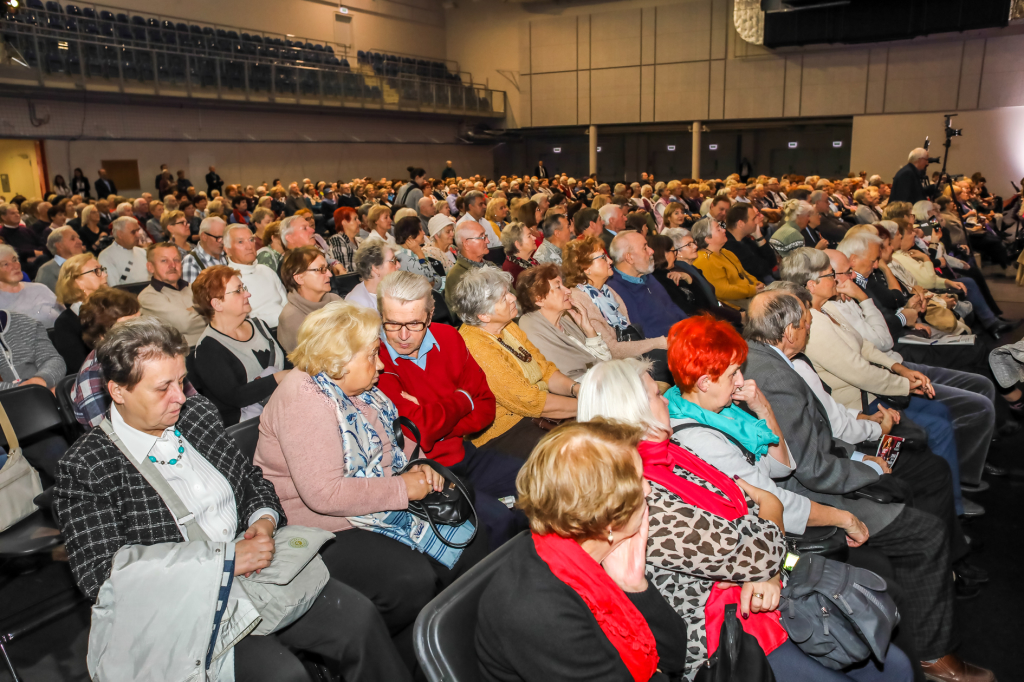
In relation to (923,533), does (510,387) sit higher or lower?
higher

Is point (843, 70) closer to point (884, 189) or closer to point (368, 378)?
point (884, 189)

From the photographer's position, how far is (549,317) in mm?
3527

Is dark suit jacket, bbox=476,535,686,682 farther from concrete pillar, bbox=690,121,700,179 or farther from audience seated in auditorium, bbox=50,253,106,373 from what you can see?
concrete pillar, bbox=690,121,700,179

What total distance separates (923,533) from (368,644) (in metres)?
1.88

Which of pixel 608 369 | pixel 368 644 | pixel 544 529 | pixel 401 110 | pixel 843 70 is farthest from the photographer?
pixel 401 110

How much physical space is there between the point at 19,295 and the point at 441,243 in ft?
11.7

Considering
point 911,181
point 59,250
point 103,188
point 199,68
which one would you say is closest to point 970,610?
point 59,250

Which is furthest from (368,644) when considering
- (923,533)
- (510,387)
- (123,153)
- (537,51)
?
(537,51)

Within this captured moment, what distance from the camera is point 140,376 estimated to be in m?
1.83

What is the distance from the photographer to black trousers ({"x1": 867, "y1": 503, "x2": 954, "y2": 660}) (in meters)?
2.29

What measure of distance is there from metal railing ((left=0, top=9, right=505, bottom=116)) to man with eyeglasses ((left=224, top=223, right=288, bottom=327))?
10874mm

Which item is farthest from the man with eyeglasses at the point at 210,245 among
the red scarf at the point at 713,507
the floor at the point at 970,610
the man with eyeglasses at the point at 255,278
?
the red scarf at the point at 713,507

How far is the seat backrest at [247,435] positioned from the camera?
2.30 m

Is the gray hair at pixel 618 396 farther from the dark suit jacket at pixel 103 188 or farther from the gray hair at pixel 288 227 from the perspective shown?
the dark suit jacket at pixel 103 188
